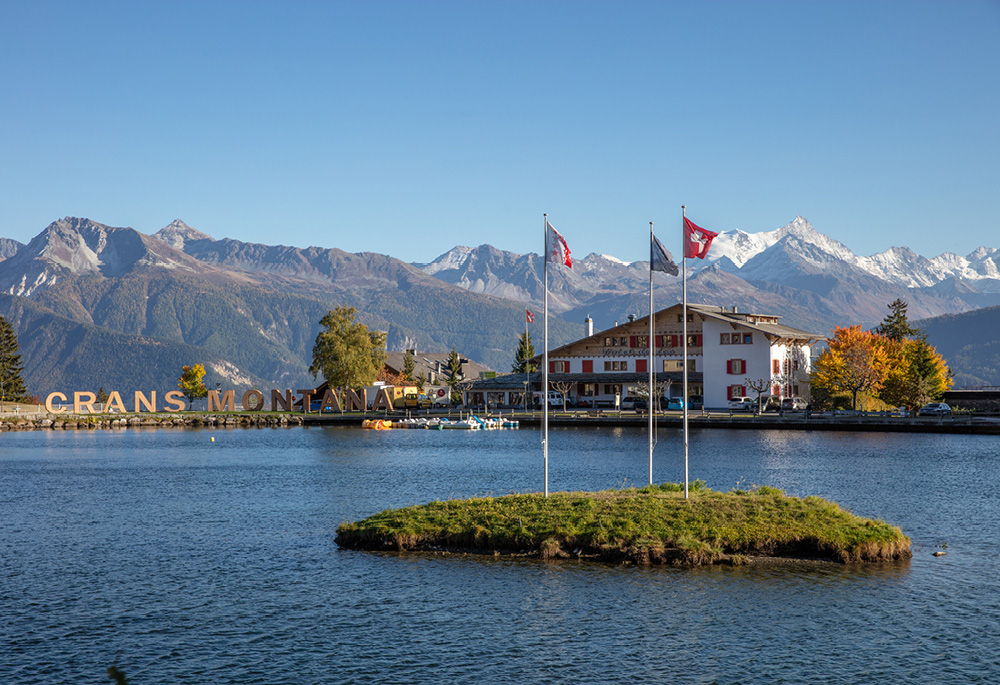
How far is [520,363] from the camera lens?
16050 centimetres

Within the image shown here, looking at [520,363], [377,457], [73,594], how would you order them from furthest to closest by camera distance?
[520,363] → [377,457] → [73,594]

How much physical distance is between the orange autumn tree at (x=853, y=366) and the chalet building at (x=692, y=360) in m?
6.24

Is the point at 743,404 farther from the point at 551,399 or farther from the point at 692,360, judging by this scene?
the point at 551,399

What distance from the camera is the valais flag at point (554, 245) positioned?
33312 mm

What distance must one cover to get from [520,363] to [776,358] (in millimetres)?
58121

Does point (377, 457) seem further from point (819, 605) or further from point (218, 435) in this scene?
point (819, 605)

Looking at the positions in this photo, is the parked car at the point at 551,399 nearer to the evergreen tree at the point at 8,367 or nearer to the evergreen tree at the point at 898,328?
the evergreen tree at the point at 898,328

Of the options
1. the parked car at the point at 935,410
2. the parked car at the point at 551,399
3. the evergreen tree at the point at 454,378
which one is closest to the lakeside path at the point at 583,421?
the parked car at the point at 935,410

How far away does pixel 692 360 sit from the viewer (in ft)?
380

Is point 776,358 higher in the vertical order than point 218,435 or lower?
higher

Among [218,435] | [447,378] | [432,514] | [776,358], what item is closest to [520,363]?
[447,378]

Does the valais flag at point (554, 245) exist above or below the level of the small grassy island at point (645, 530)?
above

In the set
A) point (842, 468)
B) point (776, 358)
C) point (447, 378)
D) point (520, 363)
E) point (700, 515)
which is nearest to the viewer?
point (700, 515)

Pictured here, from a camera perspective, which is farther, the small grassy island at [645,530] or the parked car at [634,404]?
the parked car at [634,404]
